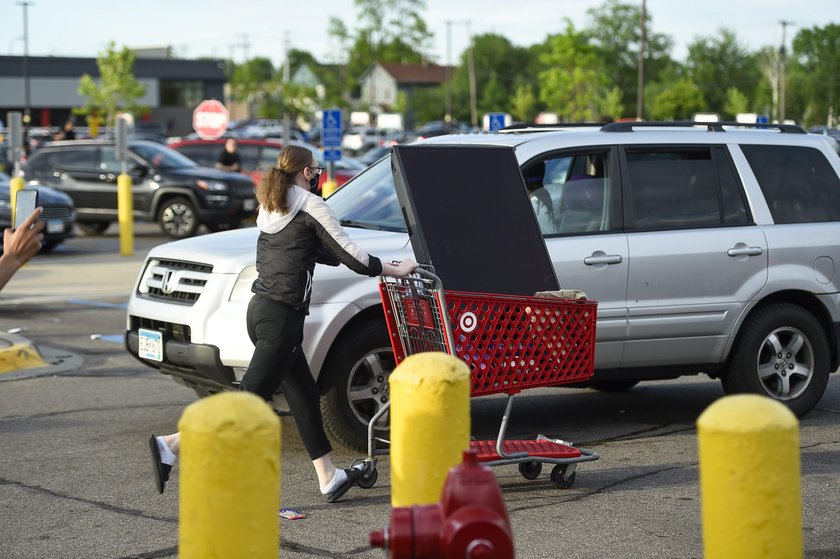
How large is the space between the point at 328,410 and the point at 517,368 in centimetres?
133

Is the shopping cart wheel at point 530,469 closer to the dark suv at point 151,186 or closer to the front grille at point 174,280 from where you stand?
the front grille at point 174,280

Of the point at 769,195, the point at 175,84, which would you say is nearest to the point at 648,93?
the point at 175,84

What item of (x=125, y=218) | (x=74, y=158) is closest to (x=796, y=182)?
(x=125, y=218)

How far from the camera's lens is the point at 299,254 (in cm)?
625

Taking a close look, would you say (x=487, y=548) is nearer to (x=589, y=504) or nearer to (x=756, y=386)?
(x=589, y=504)

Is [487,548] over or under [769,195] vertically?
under

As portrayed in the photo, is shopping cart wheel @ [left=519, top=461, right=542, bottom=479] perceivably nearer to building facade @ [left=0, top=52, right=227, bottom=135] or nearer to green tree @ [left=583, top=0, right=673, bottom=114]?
building facade @ [left=0, top=52, right=227, bottom=135]

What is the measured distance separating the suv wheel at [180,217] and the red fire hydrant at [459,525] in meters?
20.4

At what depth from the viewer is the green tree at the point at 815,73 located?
5309 cm

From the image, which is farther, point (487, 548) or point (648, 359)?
point (648, 359)

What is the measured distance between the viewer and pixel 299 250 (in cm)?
625

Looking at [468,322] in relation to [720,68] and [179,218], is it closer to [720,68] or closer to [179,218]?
[179,218]

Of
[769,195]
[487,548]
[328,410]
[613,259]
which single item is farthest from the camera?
[769,195]

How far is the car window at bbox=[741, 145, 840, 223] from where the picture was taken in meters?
8.41
